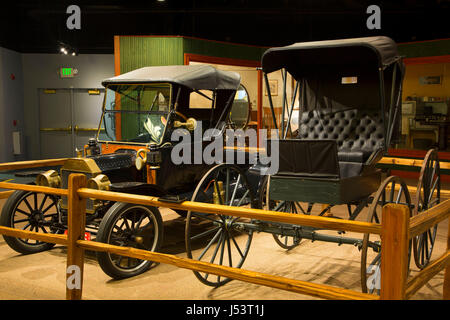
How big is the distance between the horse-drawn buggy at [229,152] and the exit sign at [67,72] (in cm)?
617

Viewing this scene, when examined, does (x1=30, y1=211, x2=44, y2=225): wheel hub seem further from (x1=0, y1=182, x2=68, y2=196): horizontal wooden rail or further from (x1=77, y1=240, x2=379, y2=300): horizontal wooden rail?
(x1=77, y1=240, x2=379, y2=300): horizontal wooden rail

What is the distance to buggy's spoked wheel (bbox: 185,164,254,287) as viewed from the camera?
4020 mm

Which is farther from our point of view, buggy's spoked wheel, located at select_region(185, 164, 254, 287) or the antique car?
the antique car

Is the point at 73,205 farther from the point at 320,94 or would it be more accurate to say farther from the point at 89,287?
the point at 320,94

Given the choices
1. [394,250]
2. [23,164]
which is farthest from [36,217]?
[394,250]

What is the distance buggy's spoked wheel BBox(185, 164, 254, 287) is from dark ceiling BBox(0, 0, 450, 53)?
5.08 meters

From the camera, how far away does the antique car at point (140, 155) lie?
4.49 meters

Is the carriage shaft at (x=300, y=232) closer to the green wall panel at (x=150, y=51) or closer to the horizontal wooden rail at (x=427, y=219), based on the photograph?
the horizontal wooden rail at (x=427, y=219)

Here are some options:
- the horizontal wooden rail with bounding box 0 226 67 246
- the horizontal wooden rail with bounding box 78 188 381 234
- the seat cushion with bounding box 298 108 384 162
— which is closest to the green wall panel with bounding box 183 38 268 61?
the seat cushion with bounding box 298 108 384 162

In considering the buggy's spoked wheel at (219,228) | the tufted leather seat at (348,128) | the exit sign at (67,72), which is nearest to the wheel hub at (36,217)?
the buggy's spoked wheel at (219,228)

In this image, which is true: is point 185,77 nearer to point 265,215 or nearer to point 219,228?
point 219,228

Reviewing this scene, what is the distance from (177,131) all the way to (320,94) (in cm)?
169

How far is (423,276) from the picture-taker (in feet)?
8.61
